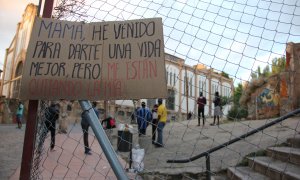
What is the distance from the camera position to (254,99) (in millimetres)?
14898

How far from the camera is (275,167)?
425 cm

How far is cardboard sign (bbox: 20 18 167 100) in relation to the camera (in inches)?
78.7

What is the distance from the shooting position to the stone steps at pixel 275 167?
385 cm

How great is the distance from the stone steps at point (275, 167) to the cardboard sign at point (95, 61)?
2.45 meters

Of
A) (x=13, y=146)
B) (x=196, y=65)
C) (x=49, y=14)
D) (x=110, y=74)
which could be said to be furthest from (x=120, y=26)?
(x=13, y=146)

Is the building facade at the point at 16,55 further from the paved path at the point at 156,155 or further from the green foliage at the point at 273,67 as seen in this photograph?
the green foliage at the point at 273,67

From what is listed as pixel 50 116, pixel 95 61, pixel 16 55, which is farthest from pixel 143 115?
pixel 16 55

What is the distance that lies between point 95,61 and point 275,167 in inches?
132

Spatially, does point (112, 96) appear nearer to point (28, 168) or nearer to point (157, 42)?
point (157, 42)

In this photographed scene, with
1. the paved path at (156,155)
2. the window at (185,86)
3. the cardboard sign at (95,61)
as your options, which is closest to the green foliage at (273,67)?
the window at (185,86)

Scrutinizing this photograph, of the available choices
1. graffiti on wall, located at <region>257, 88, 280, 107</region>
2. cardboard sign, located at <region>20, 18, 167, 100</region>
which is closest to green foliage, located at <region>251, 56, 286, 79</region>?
cardboard sign, located at <region>20, 18, 167, 100</region>

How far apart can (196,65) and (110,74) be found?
27.8 inches

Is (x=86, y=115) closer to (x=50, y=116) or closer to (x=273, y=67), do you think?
(x=50, y=116)

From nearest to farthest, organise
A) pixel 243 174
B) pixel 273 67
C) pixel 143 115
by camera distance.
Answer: pixel 273 67 < pixel 243 174 < pixel 143 115
